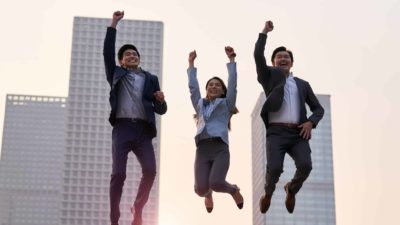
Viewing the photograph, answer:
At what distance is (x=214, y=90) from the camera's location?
12.7m

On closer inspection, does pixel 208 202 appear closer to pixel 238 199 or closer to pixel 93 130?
pixel 238 199

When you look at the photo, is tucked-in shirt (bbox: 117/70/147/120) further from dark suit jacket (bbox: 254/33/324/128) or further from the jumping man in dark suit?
dark suit jacket (bbox: 254/33/324/128)

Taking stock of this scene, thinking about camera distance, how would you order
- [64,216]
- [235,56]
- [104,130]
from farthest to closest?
[104,130] < [64,216] < [235,56]

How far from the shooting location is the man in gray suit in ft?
38.2

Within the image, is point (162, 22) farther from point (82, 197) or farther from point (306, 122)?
point (306, 122)

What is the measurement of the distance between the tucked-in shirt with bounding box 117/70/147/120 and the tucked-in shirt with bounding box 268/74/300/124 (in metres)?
2.17

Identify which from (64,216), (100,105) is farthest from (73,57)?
(64,216)

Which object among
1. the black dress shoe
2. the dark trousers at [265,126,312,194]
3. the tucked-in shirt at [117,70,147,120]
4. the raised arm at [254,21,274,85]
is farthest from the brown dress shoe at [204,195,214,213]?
the raised arm at [254,21,274,85]

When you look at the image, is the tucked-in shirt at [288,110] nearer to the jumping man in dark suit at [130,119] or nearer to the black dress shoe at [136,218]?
the jumping man in dark suit at [130,119]

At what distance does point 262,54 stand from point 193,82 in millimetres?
1559

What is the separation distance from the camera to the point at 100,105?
18888cm

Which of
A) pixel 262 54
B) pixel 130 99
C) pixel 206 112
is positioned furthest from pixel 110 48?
pixel 262 54

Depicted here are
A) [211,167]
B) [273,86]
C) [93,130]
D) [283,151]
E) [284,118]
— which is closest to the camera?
[283,151]

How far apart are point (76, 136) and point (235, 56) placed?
176 meters
